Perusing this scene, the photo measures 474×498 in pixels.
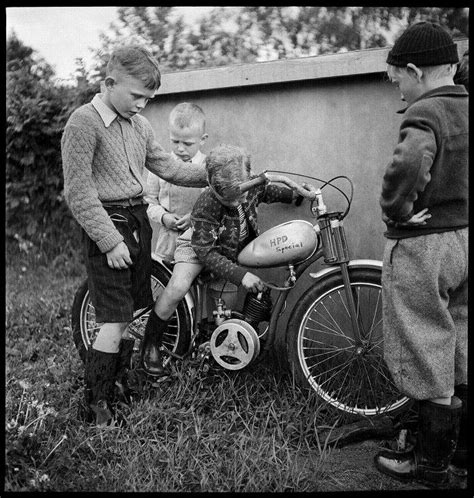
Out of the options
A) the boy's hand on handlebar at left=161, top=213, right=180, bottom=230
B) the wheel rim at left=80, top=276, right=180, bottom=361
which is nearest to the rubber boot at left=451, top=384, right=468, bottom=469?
the wheel rim at left=80, top=276, right=180, bottom=361

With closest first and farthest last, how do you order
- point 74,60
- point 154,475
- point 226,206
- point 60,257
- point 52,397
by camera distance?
point 154,475, point 226,206, point 52,397, point 74,60, point 60,257

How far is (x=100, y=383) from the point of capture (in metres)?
3.43

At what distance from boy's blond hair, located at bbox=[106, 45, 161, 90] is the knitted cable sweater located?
0.24 metres

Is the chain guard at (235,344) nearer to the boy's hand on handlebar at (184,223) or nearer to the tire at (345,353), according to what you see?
the tire at (345,353)

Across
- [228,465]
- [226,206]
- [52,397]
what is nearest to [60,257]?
[52,397]

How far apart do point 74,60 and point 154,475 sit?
12.7ft

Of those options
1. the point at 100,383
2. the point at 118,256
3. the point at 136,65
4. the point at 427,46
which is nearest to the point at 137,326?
the point at 100,383

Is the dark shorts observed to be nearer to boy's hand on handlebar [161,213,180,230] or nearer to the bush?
boy's hand on handlebar [161,213,180,230]

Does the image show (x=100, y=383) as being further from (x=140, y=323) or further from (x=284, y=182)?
(x=284, y=182)

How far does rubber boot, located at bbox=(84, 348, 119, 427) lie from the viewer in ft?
11.1

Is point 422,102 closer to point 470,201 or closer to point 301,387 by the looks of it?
point 470,201

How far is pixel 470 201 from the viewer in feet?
9.52

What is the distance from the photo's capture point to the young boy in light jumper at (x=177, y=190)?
3762mm

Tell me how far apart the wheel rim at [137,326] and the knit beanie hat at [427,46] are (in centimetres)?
183
